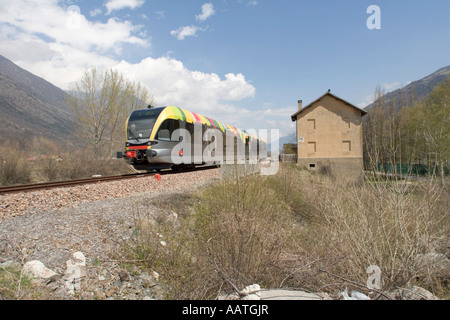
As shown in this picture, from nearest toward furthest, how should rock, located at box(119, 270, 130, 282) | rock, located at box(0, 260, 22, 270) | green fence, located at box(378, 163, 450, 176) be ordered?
1. rock, located at box(0, 260, 22, 270)
2. rock, located at box(119, 270, 130, 282)
3. green fence, located at box(378, 163, 450, 176)

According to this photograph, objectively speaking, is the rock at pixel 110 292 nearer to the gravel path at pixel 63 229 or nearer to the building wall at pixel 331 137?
the gravel path at pixel 63 229

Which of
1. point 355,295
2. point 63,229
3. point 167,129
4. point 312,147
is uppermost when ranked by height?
point 167,129

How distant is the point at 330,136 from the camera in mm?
28656

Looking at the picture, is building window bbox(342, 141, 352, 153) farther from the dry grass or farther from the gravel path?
the gravel path

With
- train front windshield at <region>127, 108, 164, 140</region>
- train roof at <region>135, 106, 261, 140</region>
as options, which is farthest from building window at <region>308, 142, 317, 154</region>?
train front windshield at <region>127, 108, 164, 140</region>

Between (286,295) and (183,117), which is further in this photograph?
(183,117)

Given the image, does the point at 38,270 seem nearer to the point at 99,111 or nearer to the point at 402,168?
the point at 402,168

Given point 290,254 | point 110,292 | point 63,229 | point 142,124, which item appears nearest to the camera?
point 110,292

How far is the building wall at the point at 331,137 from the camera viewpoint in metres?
27.9

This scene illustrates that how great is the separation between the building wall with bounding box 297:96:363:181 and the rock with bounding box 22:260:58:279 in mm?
27682

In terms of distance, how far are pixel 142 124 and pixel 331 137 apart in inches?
896

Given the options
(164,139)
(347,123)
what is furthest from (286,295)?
(347,123)

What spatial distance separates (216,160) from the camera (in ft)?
49.8

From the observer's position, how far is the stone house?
91.6 ft
